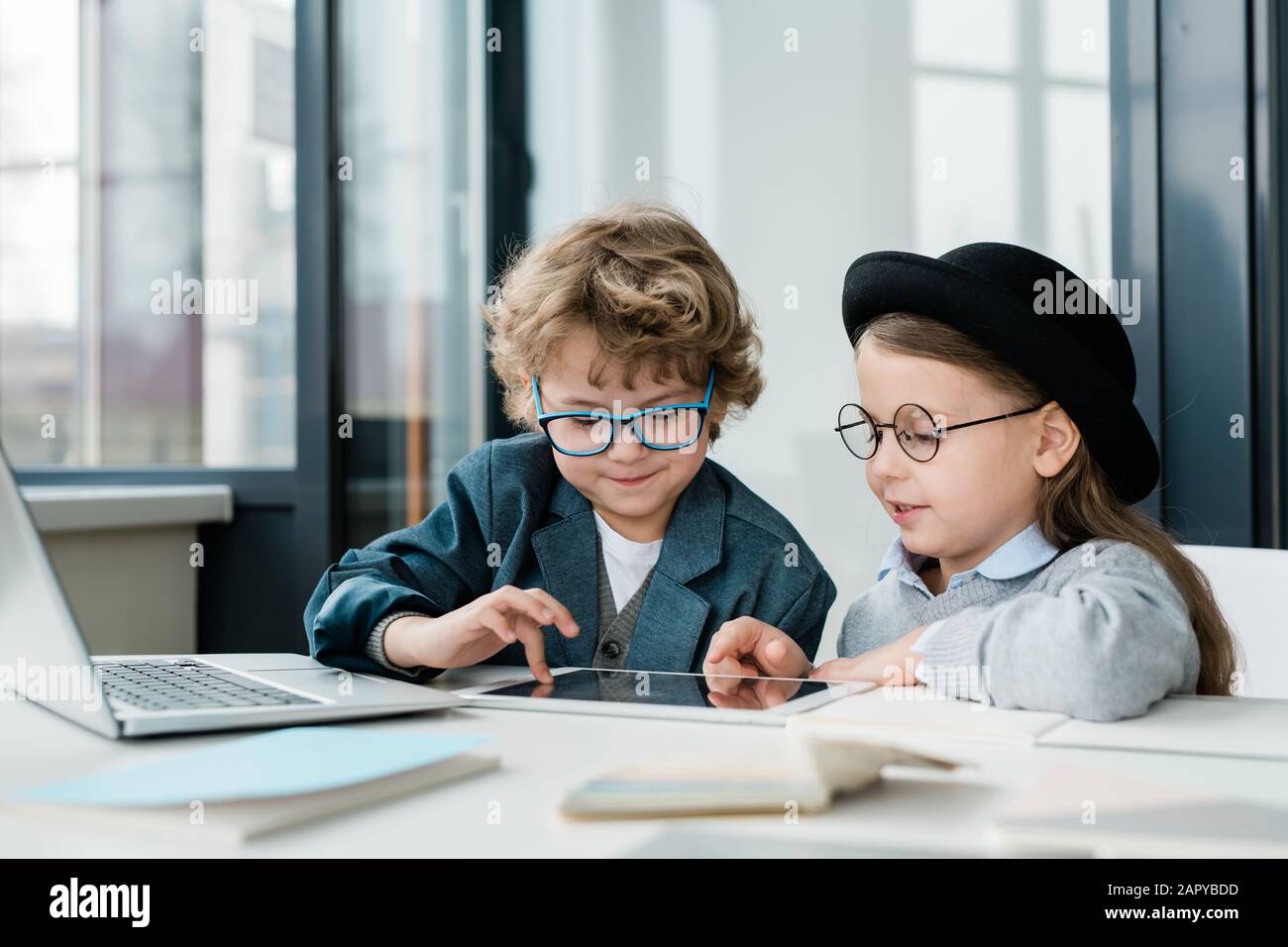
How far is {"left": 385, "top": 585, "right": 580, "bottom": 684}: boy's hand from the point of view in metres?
0.99

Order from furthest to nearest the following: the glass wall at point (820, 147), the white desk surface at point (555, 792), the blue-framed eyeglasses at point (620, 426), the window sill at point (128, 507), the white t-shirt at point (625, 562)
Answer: the glass wall at point (820, 147) → the window sill at point (128, 507) → the white t-shirt at point (625, 562) → the blue-framed eyeglasses at point (620, 426) → the white desk surface at point (555, 792)

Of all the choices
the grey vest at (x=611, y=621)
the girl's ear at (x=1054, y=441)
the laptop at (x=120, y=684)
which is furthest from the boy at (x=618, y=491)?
the girl's ear at (x=1054, y=441)

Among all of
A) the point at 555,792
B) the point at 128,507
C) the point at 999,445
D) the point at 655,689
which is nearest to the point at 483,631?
the point at 655,689

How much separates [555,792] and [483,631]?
40 centimetres


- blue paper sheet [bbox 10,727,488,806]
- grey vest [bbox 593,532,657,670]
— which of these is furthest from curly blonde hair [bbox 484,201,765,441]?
blue paper sheet [bbox 10,727,488,806]

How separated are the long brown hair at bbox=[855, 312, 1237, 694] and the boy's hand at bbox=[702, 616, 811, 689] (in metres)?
0.33

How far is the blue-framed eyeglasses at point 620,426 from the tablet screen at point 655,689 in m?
0.32

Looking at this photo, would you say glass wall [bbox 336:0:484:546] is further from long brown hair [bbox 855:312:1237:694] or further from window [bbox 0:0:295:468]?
long brown hair [bbox 855:312:1237:694]

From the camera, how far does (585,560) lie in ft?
4.58

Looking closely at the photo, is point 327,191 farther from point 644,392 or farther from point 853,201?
point 644,392

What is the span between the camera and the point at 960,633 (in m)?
0.97

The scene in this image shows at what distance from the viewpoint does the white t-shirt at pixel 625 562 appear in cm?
142

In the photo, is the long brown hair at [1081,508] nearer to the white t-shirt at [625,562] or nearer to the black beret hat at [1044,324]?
the black beret hat at [1044,324]
